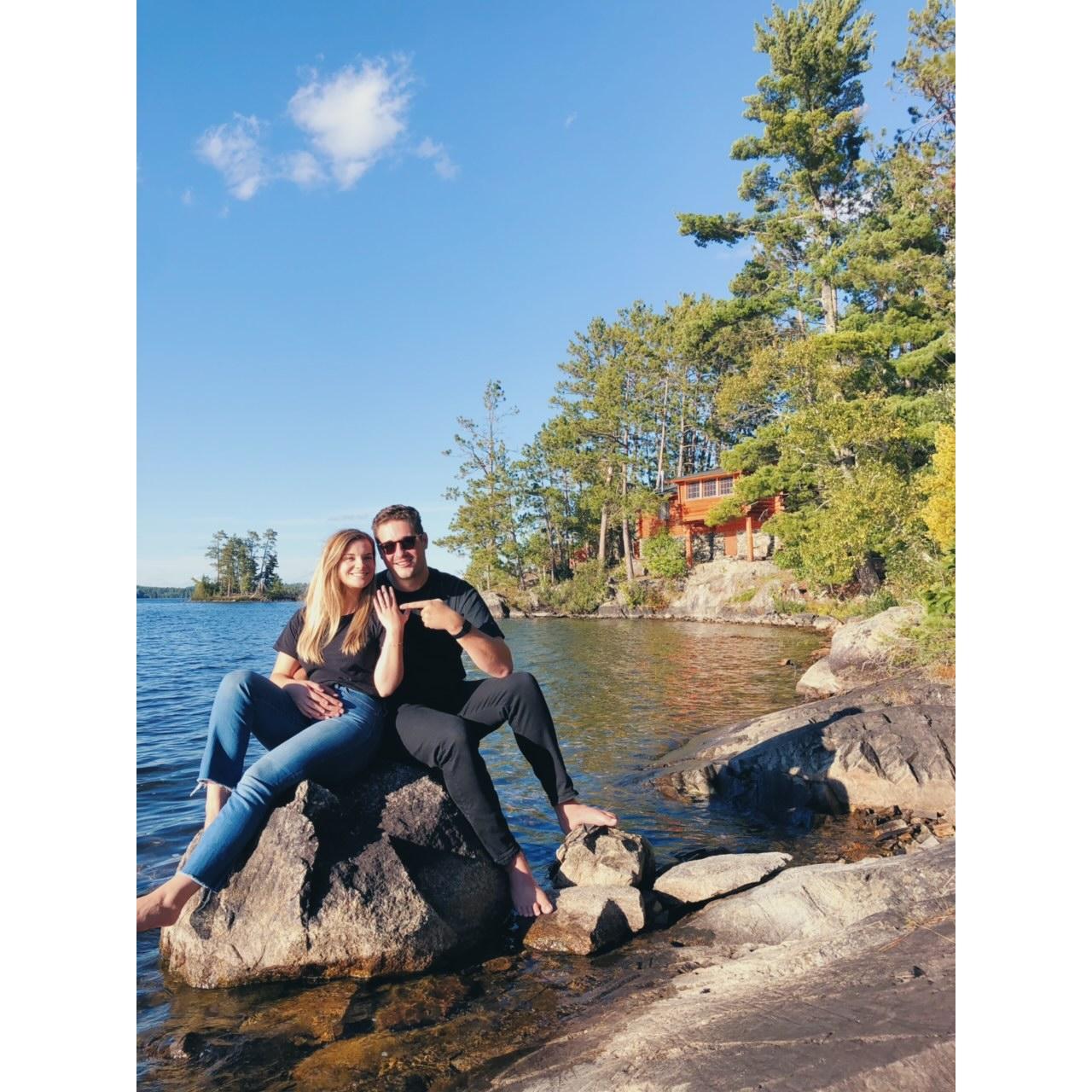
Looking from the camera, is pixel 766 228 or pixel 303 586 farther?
pixel 766 228

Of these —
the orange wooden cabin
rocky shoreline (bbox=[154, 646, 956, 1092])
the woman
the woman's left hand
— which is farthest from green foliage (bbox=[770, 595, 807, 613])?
the woman's left hand

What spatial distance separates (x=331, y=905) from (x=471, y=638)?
129cm

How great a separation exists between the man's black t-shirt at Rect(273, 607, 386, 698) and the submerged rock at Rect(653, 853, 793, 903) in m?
1.88

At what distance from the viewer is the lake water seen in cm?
296

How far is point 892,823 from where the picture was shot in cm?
561

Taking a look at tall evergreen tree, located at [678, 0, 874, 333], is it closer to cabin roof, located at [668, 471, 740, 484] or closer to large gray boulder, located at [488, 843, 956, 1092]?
cabin roof, located at [668, 471, 740, 484]

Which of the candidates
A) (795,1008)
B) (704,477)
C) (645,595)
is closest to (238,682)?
→ (795,1008)
